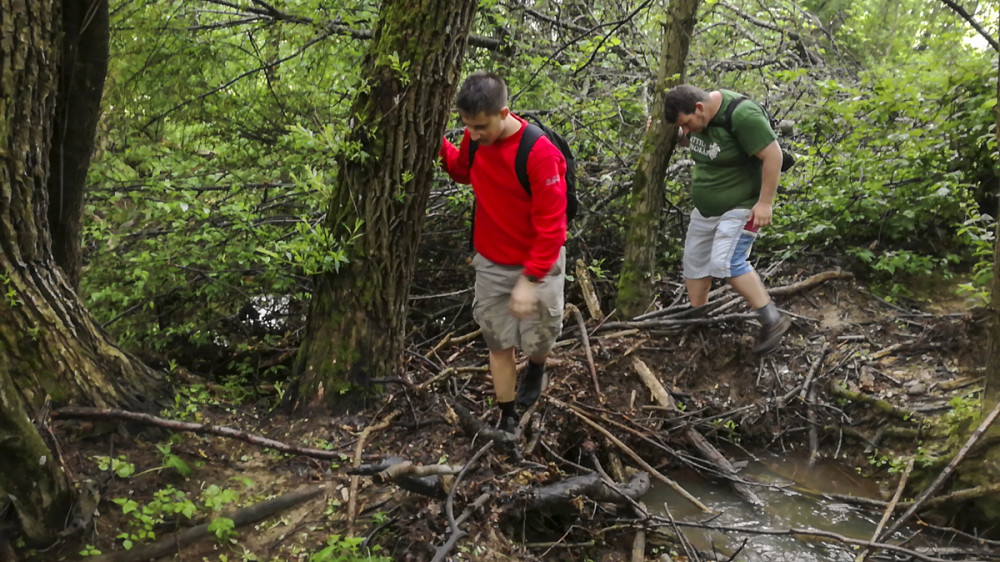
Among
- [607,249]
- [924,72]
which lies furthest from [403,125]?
[924,72]

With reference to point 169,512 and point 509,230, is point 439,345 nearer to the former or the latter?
Result: point 509,230

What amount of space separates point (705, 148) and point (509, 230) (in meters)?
1.83

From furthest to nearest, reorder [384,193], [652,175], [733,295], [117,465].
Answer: [733,295]
[652,175]
[384,193]
[117,465]

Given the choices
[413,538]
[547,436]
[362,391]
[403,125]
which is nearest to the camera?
[413,538]

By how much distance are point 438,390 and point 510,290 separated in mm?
1024

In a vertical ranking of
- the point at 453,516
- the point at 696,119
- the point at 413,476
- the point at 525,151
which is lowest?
the point at 453,516

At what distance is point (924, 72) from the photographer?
5.82 m

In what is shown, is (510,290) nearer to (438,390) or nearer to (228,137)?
(438,390)

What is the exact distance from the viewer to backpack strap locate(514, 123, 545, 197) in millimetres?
2830

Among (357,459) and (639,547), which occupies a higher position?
(357,459)

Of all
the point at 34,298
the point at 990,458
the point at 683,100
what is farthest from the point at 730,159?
the point at 34,298

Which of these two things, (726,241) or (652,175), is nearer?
(726,241)

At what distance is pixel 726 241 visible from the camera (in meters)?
4.15

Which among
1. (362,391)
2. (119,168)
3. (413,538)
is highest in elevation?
(119,168)
